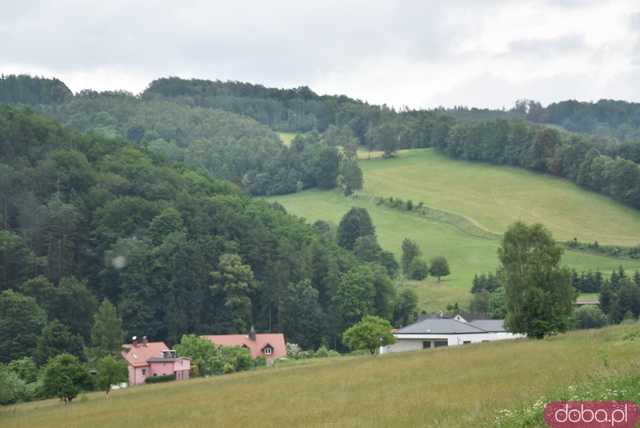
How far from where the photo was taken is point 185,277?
10888cm

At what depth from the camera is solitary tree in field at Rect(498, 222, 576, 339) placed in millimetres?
60438

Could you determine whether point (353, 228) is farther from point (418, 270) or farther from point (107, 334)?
point (107, 334)

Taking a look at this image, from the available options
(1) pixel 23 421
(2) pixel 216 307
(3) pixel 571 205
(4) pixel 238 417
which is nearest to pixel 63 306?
(2) pixel 216 307

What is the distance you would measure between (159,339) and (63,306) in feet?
37.7

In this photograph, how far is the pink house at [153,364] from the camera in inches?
3344

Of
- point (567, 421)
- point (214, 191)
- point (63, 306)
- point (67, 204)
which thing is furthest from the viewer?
point (214, 191)

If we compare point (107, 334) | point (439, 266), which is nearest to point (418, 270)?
point (439, 266)

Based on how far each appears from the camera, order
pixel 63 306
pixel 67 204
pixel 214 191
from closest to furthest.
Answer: pixel 63 306
pixel 67 204
pixel 214 191

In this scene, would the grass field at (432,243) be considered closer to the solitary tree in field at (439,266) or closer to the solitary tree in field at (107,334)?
the solitary tree in field at (439,266)

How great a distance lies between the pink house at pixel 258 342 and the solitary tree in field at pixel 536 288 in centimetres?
4009

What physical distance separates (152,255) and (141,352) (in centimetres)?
2041

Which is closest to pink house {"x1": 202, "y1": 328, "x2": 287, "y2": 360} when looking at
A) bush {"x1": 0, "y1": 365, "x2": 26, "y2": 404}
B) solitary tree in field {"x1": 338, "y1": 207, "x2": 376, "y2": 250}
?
bush {"x1": 0, "y1": 365, "x2": 26, "y2": 404}

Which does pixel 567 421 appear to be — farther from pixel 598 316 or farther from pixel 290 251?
pixel 290 251

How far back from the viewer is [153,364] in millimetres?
86562
